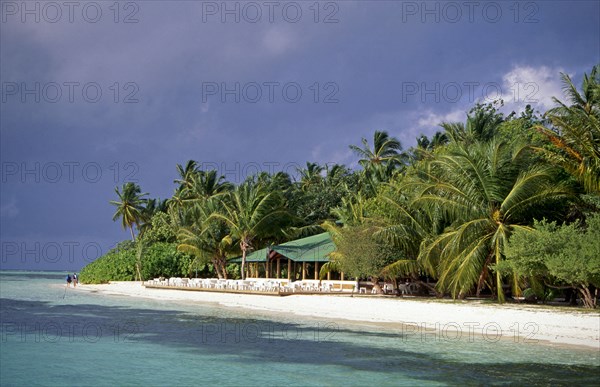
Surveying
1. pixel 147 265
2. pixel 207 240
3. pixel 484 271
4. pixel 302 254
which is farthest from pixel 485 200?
pixel 147 265

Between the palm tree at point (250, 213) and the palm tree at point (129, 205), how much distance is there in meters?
23.3

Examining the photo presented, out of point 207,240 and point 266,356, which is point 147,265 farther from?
point 266,356

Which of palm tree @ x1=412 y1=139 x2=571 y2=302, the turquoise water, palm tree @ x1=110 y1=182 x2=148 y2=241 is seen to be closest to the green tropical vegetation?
palm tree @ x1=412 y1=139 x2=571 y2=302

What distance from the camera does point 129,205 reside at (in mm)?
59031

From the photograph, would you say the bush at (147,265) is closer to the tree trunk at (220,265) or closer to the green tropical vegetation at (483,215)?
the tree trunk at (220,265)

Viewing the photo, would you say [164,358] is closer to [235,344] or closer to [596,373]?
[235,344]

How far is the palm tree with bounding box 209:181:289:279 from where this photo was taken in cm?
3638

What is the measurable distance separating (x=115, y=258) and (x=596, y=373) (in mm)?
46759

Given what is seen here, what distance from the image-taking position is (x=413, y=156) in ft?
141

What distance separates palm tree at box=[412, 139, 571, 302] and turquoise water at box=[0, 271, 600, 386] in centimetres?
456

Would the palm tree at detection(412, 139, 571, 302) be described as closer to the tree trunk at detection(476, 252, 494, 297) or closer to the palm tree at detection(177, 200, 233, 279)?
the tree trunk at detection(476, 252, 494, 297)

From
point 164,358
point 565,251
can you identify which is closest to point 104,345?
point 164,358

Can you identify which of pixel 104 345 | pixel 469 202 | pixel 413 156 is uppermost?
pixel 413 156

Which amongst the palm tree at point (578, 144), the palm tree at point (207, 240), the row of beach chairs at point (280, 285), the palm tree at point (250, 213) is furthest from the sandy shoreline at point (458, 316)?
the palm tree at point (207, 240)
